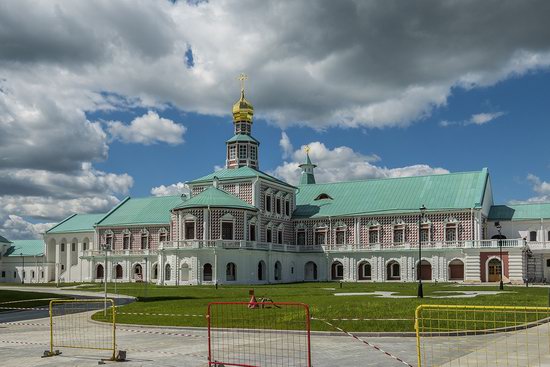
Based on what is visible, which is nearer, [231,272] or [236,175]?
[231,272]

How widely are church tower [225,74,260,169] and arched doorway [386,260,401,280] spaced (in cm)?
2143

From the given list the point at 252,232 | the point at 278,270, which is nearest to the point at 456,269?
the point at 278,270

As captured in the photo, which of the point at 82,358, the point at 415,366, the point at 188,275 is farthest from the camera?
the point at 188,275

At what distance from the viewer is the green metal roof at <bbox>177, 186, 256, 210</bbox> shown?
6700 cm

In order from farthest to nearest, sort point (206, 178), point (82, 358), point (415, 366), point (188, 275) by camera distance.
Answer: point (206, 178) → point (188, 275) → point (82, 358) → point (415, 366)

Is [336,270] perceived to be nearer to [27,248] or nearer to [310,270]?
[310,270]

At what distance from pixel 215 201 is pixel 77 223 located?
38.1 meters

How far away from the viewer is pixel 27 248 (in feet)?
350

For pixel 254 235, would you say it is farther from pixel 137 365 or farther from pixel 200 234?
pixel 137 365

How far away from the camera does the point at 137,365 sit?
14.9m

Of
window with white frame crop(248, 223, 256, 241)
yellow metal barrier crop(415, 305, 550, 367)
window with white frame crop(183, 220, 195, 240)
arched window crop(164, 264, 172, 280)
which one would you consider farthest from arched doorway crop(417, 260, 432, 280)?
yellow metal barrier crop(415, 305, 550, 367)

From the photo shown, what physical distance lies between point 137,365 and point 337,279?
2450 inches

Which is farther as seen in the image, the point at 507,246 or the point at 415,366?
the point at 507,246

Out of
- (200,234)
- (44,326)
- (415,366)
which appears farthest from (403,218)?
(415,366)
